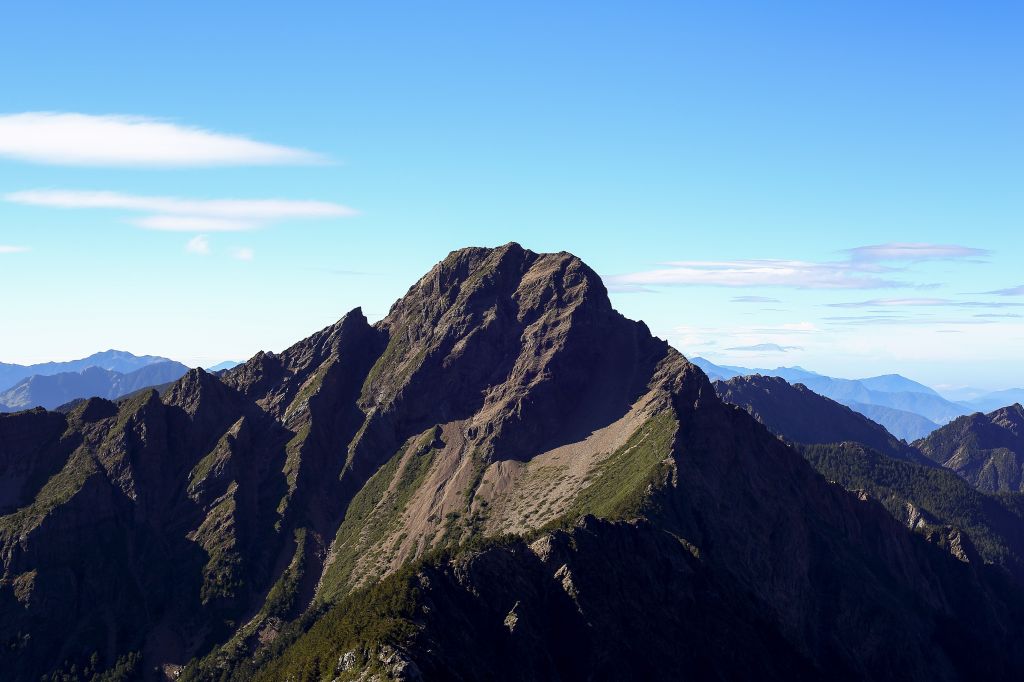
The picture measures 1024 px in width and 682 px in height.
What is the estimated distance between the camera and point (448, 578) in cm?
19150

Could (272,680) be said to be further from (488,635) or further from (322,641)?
(488,635)

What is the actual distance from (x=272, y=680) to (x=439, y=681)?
152ft

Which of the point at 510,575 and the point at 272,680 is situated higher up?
the point at 510,575

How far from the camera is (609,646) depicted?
195875mm

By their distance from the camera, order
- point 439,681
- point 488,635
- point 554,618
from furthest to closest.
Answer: point 554,618 < point 488,635 < point 439,681

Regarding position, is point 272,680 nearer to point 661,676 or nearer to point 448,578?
point 448,578

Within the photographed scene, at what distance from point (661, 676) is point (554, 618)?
26.4 meters

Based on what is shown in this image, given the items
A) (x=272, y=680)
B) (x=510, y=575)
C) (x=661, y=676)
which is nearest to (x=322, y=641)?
(x=272, y=680)

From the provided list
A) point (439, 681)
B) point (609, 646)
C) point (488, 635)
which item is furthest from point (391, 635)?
point (609, 646)

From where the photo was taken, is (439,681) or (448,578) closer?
(439,681)

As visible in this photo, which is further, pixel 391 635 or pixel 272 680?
pixel 272 680

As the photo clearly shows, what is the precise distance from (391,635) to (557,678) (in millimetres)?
39178

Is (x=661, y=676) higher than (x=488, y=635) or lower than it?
lower

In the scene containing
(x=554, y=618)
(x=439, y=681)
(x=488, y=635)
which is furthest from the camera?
(x=554, y=618)
